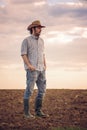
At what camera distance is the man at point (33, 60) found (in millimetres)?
9570

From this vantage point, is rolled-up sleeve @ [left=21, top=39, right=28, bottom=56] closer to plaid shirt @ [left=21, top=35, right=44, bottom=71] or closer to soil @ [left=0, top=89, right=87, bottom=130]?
plaid shirt @ [left=21, top=35, right=44, bottom=71]

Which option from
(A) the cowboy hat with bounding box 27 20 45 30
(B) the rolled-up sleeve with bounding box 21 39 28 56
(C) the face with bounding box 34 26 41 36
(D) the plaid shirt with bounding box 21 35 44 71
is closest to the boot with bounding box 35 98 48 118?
(D) the plaid shirt with bounding box 21 35 44 71

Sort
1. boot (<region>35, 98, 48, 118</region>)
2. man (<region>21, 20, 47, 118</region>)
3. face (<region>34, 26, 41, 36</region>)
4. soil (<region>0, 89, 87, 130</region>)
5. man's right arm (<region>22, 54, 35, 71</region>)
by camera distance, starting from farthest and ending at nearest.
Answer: boot (<region>35, 98, 48, 118</region>) → face (<region>34, 26, 41, 36</region>) → man (<region>21, 20, 47, 118</region>) → man's right arm (<region>22, 54, 35, 71</region>) → soil (<region>0, 89, 87, 130</region>)

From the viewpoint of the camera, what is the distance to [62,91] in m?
13.9

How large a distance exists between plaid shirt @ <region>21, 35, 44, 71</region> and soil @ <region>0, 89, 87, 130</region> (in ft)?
4.06

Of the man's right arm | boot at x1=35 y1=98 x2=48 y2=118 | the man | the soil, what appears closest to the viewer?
the soil

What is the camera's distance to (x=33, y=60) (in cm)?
970

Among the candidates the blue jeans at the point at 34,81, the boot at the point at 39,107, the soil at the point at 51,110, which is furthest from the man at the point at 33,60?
the soil at the point at 51,110

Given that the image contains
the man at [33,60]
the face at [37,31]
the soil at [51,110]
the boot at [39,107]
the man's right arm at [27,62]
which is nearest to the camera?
the soil at [51,110]

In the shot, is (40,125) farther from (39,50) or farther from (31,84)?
(39,50)

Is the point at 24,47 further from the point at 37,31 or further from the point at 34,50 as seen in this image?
the point at 37,31

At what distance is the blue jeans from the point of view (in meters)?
9.61

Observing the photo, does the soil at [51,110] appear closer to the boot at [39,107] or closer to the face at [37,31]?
the boot at [39,107]

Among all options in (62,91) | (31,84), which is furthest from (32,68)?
(62,91)
